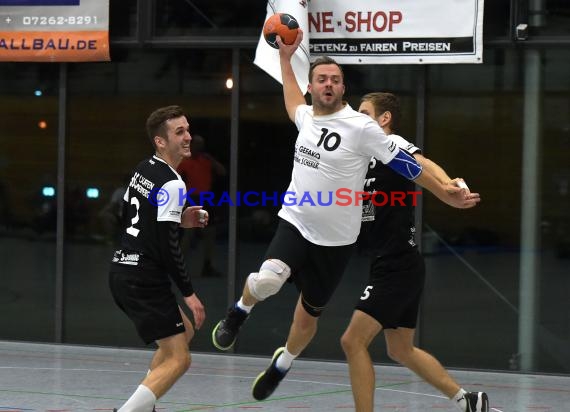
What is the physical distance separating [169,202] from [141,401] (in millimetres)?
→ 1270

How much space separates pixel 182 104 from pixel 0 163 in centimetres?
209

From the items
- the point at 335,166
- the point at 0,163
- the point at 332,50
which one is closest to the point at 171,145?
the point at 335,166

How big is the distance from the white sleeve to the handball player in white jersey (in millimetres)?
628

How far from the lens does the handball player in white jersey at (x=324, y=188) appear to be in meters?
7.92

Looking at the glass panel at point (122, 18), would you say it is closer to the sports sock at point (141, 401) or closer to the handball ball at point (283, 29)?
the handball ball at point (283, 29)

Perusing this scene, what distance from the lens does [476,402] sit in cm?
873

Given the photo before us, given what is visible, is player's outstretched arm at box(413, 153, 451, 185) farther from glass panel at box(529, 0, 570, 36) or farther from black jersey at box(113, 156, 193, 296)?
glass panel at box(529, 0, 570, 36)

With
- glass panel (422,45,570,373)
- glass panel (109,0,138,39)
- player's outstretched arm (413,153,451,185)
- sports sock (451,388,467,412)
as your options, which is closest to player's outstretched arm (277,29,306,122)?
player's outstretched arm (413,153,451,185)

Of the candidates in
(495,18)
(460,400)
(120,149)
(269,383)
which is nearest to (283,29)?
(269,383)

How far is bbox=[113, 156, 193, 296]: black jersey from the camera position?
7.95 m

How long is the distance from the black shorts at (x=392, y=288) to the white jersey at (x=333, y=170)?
0.56 meters

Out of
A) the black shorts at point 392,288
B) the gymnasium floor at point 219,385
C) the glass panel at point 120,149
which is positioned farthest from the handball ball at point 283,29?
the glass panel at point 120,149

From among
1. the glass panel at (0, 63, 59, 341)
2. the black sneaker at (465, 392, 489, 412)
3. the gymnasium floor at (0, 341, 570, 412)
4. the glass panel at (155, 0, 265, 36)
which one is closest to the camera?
the black sneaker at (465, 392, 489, 412)

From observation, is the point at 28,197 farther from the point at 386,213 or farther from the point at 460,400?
the point at 460,400
